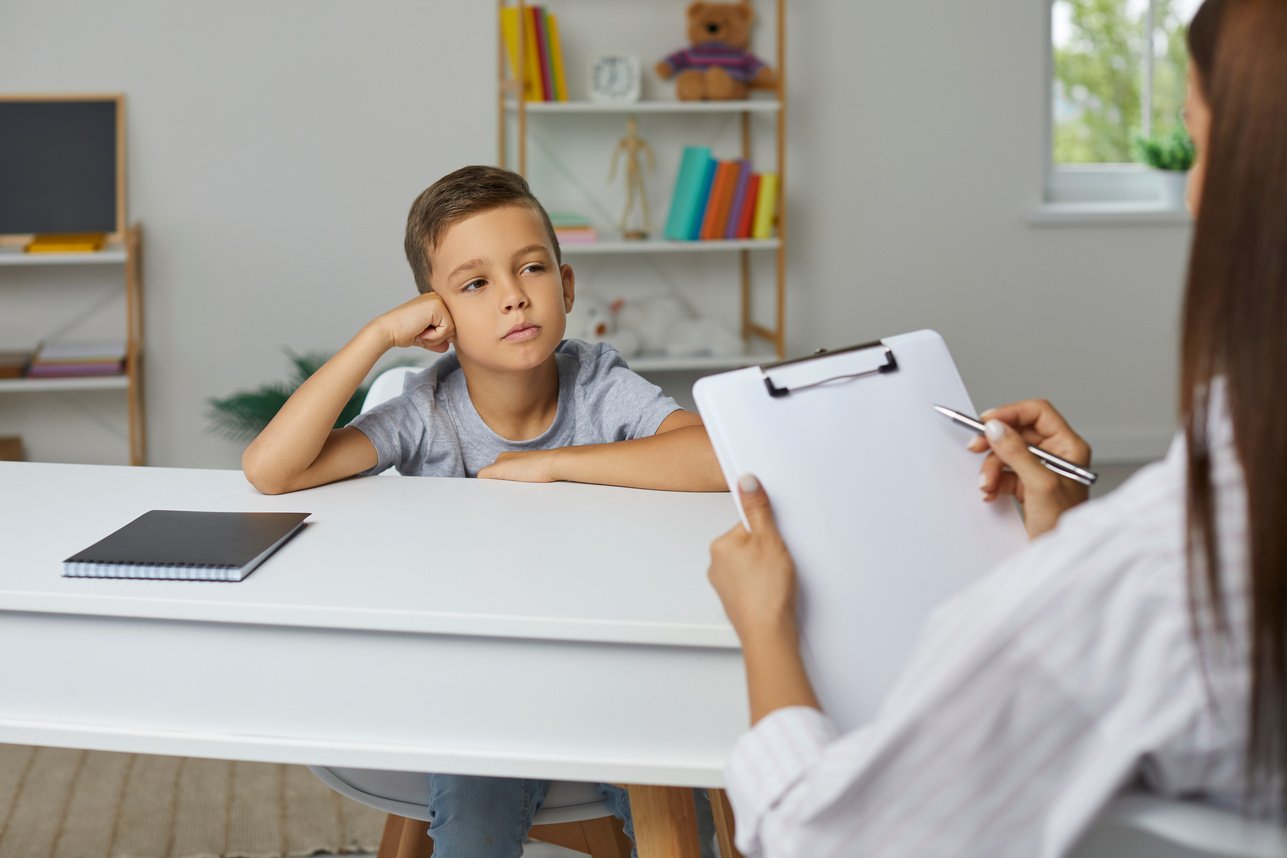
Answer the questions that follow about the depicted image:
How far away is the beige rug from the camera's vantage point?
1.95 metres

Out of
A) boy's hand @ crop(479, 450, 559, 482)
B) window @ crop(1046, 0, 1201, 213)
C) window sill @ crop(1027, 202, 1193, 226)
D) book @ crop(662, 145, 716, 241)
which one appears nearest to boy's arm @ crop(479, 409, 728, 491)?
boy's hand @ crop(479, 450, 559, 482)

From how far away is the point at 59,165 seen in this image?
3463 mm

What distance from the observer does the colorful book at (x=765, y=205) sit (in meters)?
3.51

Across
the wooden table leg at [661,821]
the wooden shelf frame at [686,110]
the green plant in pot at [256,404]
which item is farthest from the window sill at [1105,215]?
the wooden table leg at [661,821]

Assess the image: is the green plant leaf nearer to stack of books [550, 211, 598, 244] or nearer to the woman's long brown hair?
stack of books [550, 211, 598, 244]

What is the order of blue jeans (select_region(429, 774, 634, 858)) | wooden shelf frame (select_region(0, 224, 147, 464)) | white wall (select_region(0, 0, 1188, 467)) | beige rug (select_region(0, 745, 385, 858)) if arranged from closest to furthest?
blue jeans (select_region(429, 774, 634, 858)) < beige rug (select_region(0, 745, 385, 858)) < wooden shelf frame (select_region(0, 224, 147, 464)) < white wall (select_region(0, 0, 1188, 467))

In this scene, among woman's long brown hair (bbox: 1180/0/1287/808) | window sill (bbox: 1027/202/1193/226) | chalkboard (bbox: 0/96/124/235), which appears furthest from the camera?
window sill (bbox: 1027/202/1193/226)

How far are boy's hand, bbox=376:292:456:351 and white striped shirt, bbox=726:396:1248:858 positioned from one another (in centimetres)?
89

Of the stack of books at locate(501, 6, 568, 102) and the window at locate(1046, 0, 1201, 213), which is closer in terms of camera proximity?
the stack of books at locate(501, 6, 568, 102)

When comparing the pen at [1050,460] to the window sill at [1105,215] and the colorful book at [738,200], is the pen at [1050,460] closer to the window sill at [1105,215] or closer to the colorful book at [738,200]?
the colorful book at [738,200]

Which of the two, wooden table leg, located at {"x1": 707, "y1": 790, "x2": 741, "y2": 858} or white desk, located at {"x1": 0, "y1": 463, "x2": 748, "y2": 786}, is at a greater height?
white desk, located at {"x1": 0, "y1": 463, "x2": 748, "y2": 786}

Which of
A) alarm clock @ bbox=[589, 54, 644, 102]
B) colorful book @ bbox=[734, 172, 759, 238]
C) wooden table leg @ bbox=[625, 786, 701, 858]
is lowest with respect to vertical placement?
wooden table leg @ bbox=[625, 786, 701, 858]

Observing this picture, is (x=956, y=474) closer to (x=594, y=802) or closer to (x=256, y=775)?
(x=594, y=802)

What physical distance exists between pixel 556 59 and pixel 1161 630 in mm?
3123
